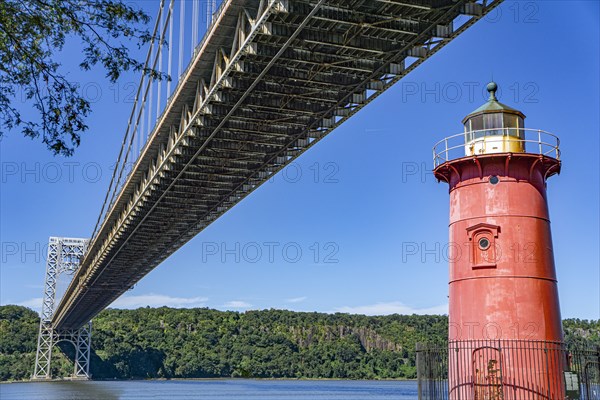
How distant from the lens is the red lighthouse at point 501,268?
14.5 meters

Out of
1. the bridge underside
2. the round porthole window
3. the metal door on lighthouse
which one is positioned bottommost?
the metal door on lighthouse

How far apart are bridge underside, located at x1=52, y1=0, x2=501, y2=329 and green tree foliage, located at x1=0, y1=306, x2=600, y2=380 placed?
70316mm

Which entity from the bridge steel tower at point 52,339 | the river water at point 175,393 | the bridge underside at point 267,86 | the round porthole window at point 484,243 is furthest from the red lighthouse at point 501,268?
the bridge steel tower at point 52,339

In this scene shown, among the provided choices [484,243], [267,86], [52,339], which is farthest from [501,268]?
[52,339]

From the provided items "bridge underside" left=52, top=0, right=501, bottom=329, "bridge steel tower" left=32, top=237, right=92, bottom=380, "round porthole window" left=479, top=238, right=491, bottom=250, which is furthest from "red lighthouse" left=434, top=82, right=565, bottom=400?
"bridge steel tower" left=32, top=237, right=92, bottom=380

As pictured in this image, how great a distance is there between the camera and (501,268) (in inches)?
593

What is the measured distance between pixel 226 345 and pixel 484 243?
97193mm

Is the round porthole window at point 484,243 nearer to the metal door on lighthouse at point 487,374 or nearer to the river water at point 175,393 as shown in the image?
the metal door on lighthouse at point 487,374

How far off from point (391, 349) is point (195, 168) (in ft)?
291

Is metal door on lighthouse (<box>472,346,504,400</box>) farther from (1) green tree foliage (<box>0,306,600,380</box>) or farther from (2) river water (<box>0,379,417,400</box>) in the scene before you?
(1) green tree foliage (<box>0,306,600,380</box>)

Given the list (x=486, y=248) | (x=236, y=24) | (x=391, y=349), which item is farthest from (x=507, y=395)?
(x=391, y=349)

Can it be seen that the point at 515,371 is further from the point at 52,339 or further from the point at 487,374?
the point at 52,339

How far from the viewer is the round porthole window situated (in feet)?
50.2

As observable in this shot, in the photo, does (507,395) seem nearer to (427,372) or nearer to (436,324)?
(427,372)
